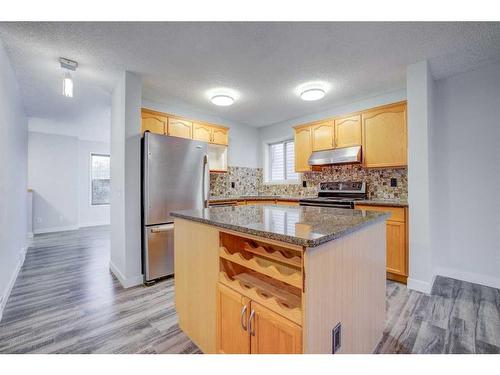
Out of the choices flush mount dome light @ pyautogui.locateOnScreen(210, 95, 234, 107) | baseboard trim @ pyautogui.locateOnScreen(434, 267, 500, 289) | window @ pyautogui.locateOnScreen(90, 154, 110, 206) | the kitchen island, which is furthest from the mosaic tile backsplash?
window @ pyautogui.locateOnScreen(90, 154, 110, 206)

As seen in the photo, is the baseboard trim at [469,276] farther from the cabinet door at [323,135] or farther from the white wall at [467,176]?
the cabinet door at [323,135]

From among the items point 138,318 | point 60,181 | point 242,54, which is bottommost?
point 138,318

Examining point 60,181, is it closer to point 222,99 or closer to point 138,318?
point 222,99

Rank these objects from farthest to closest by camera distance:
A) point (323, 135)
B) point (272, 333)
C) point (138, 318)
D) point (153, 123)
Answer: point (323, 135), point (153, 123), point (138, 318), point (272, 333)

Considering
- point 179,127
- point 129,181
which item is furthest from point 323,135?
point 129,181

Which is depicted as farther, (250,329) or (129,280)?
(129,280)

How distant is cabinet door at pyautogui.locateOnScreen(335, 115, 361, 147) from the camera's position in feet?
11.0

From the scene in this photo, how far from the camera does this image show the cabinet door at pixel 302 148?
396 cm

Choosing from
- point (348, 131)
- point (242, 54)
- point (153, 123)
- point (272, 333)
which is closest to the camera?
point (272, 333)

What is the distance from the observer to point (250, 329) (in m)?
1.15

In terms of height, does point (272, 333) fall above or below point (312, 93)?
below

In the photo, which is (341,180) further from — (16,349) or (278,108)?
(16,349)

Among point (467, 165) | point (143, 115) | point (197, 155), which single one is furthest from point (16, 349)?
point (467, 165)

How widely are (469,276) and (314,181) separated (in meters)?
2.33
